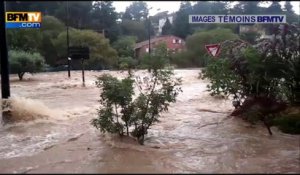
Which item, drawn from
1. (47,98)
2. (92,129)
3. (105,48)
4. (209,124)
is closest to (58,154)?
(92,129)

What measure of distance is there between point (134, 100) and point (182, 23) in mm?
47839

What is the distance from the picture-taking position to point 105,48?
43219 millimetres

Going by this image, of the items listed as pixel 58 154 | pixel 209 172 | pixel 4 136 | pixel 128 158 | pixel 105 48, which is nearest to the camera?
pixel 209 172

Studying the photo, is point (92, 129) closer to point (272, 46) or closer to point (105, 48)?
point (272, 46)

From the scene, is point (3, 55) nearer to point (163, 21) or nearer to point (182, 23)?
point (182, 23)

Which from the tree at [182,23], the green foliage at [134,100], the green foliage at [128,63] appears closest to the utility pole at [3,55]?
the green foliage at [128,63]

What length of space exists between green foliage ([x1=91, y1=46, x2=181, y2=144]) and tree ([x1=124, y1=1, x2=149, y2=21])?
134 ft

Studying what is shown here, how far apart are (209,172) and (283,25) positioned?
4653 millimetres

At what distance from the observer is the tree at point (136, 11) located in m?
49.9

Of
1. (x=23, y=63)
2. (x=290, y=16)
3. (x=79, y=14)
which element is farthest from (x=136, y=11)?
(x=290, y=16)

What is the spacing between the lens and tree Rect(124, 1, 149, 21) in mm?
49938

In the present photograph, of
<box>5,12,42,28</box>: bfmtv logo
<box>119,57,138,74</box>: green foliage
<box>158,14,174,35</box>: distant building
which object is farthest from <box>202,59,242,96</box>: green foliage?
<box>158,14,174,35</box>: distant building

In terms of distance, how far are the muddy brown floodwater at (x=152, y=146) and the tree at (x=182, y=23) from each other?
141 feet

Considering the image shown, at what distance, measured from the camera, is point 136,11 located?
51.6 metres
